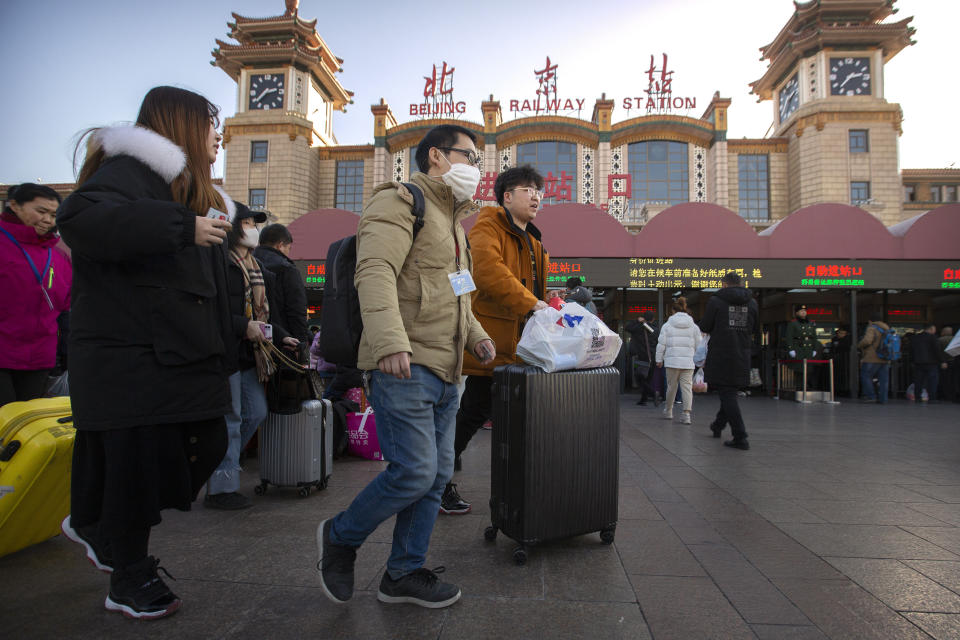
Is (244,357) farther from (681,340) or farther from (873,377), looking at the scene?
(873,377)

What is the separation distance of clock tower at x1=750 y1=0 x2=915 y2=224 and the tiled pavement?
76.0ft

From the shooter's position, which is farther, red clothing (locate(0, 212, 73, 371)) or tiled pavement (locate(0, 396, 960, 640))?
red clothing (locate(0, 212, 73, 371))

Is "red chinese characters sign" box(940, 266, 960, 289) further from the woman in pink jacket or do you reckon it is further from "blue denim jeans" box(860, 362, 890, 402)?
the woman in pink jacket

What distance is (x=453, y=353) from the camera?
2.16 meters

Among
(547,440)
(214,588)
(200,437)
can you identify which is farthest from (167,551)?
(547,440)

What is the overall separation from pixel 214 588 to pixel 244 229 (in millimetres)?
2232

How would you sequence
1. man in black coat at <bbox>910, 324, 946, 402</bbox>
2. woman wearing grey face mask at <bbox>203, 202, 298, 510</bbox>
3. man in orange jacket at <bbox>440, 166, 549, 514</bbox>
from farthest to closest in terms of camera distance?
1. man in black coat at <bbox>910, 324, 946, 402</bbox>
2. woman wearing grey face mask at <bbox>203, 202, 298, 510</bbox>
3. man in orange jacket at <bbox>440, 166, 549, 514</bbox>

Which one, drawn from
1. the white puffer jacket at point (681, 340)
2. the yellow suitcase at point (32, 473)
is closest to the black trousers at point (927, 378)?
the white puffer jacket at point (681, 340)

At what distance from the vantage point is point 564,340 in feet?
8.52

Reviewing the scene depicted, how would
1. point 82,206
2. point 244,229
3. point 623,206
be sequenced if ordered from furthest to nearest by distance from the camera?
point 623,206, point 244,229, point 82,206

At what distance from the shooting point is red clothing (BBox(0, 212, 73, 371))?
2.98 m

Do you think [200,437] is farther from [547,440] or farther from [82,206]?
[547,440]

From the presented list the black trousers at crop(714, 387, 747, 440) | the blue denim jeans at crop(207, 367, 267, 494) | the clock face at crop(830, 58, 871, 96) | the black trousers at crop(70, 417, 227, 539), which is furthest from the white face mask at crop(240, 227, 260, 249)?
the clock face at crop(830, 58, 871, 96)

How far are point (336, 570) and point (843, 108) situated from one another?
2864cm
